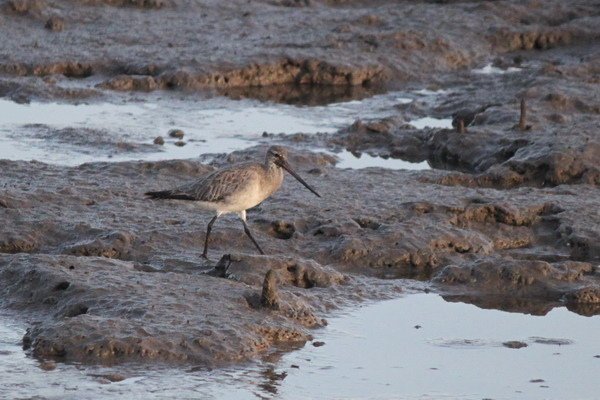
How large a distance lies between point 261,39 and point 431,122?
12.3ft

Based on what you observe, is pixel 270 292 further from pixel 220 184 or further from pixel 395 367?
pixel 220 184

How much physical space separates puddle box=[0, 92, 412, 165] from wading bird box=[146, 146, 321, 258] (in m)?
3.37

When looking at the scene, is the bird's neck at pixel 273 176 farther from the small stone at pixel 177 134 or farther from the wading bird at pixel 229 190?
the small stone at pixel 177 134

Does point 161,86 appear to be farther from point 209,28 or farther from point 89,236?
point 89,236

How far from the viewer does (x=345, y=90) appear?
18047 mm

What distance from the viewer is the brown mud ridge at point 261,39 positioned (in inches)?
691

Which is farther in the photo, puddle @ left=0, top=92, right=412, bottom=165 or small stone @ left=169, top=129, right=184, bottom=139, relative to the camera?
small stone @ left=169, top=129, right=184, bottom=139

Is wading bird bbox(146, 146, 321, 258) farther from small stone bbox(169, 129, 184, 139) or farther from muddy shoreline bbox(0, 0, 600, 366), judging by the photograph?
small stone bbox(169, 129, 184, 139)

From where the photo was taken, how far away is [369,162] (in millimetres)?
14547

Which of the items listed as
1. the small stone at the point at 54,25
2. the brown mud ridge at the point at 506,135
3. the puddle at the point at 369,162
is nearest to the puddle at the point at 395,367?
the brown mud ridge at the point at 506,135

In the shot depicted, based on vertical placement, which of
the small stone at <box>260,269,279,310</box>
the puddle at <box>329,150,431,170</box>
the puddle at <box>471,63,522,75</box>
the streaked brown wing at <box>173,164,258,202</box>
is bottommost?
the small stone at <box>260,269,279,310</box>

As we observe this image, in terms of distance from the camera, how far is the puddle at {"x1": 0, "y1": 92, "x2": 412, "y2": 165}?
1434cm

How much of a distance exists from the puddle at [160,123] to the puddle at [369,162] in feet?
3.52

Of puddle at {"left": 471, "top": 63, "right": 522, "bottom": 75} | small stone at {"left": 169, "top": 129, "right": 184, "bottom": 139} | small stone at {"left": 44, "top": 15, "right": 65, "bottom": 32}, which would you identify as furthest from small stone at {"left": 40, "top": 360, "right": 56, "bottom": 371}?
puddle at {"left": 471, "top": 63, "right": 522, "bottom": 75}
